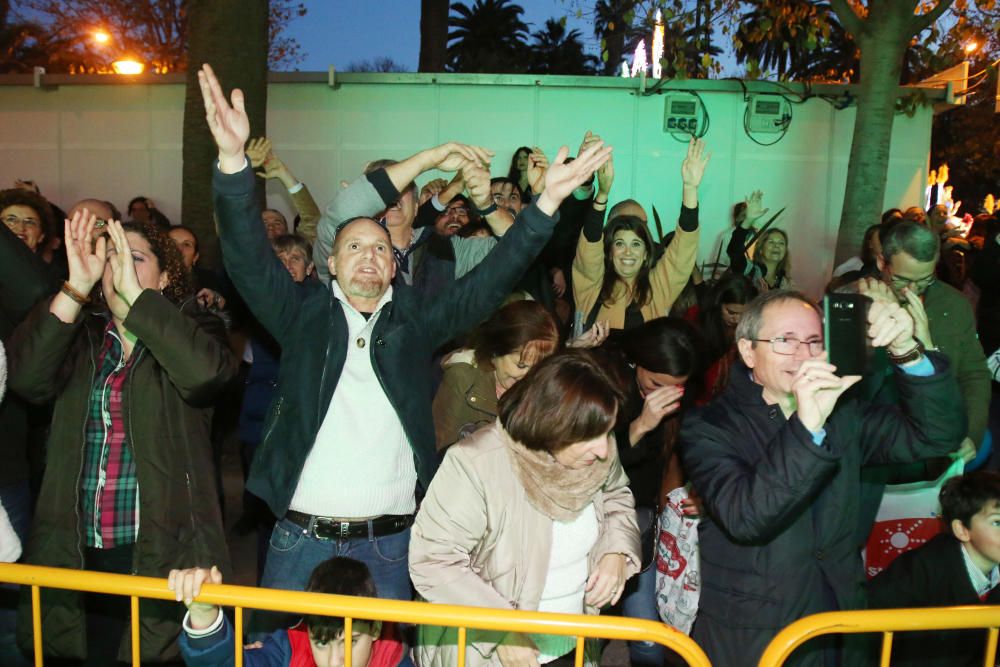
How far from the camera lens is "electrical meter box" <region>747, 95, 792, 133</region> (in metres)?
9.94

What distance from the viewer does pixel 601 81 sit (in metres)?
9.86

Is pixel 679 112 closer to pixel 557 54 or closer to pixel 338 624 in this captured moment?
pixel 338 624

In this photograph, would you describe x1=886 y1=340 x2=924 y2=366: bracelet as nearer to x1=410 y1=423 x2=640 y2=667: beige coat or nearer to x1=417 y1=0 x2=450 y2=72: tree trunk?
x1=410 y1=423 x2=640 y2=667: beige coat

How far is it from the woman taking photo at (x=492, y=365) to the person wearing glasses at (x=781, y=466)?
2.72 feet

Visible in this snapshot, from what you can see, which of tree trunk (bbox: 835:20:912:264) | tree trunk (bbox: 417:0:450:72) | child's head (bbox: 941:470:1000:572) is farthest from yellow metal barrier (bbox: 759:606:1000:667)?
tree trunk (bbox: 417:0:450:72)

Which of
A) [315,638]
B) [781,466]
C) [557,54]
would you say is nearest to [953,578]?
[781,466]

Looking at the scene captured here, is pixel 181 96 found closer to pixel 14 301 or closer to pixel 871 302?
pixel 14 301

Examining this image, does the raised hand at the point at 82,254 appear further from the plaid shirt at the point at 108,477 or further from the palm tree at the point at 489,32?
the palm tree at the point at 489,32

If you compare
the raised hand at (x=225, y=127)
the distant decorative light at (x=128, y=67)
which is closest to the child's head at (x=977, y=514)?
the raised hand at (x=225, y=127)

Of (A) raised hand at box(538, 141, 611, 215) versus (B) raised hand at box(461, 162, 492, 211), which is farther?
(B) raised hand at box(461, 162, 492, 211)

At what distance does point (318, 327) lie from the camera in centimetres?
302

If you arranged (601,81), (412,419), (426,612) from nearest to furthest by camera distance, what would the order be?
(426,612) < (412,419) < (601,81)

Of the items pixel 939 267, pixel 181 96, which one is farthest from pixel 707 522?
pixel 181 96

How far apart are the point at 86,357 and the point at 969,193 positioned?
32750 millimetres
